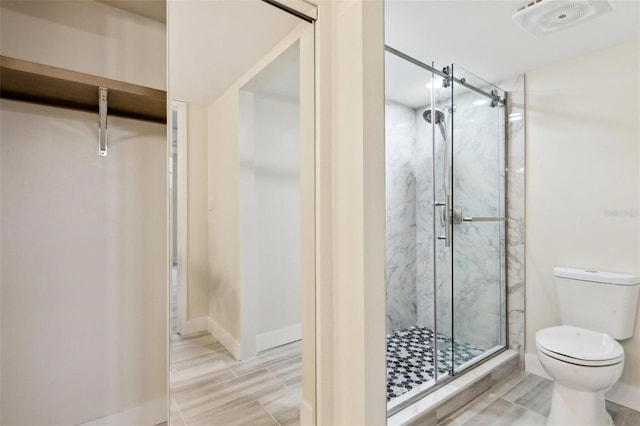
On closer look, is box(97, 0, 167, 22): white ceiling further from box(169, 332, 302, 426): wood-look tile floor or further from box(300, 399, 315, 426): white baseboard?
box(300, 399, 315, 426): white baseboard

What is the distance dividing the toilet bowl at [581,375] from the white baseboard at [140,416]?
196 centimetres

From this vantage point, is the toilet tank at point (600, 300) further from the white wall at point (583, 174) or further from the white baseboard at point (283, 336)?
the white baseboard at point (283, 336)

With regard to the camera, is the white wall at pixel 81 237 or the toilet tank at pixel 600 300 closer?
the white wall at pixel 81 237

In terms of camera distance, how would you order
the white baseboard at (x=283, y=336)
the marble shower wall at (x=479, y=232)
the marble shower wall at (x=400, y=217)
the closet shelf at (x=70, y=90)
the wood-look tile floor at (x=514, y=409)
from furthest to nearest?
the marble shower wall at (x=400, y=217) → the marble shower wall at (x=479, y=232) → the wood-look tile floor at (x=514, y=409) → the white baseboard at (x=283, y=336) → the closet shelf at (x=70, y=90)

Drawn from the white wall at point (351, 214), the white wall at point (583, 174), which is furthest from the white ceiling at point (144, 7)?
the white wall at point (583, 174)

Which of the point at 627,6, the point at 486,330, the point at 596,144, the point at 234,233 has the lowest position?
the point at 486,330

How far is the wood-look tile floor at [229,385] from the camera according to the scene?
112 cm

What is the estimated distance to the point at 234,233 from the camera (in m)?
1.29

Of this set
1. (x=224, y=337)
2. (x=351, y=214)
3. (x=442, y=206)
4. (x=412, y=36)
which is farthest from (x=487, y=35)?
(x=224, y=337)

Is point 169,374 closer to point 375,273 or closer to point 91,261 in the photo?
point 91,261

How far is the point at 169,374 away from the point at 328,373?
64 centimetres

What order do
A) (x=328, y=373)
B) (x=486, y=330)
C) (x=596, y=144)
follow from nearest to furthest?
1. (x=328, y=373)
2. (x=596, y=144)
3. (x=486, y=330)

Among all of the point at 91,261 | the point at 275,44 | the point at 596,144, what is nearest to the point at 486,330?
the point at 596,144

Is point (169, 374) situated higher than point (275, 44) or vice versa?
point (275, 44)
